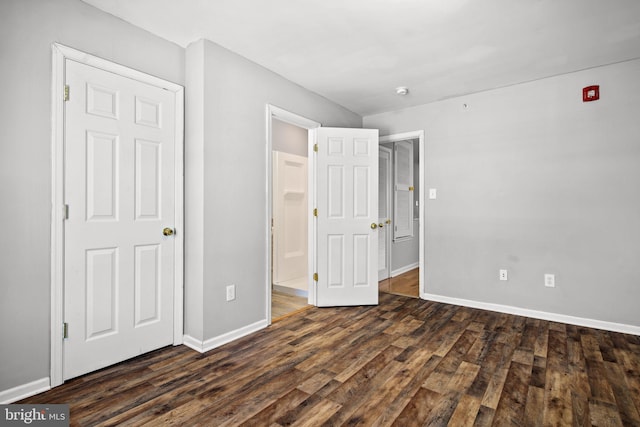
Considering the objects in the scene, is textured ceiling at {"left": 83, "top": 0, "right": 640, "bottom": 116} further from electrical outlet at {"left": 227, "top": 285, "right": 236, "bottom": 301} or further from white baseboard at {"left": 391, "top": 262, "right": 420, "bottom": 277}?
white baseboard at {"left": 391, "top": 262, "right": 420, "bottom": 277}

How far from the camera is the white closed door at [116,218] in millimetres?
2047

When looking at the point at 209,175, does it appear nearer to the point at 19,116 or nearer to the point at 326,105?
the point at 19,116

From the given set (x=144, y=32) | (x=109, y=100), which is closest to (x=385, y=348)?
(x=109, y=100)

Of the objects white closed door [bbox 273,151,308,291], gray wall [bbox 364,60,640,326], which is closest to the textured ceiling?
gray wall [bbox 364,60,640,326]

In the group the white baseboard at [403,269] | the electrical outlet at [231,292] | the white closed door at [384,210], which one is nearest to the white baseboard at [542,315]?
the white closed door at [384,210]

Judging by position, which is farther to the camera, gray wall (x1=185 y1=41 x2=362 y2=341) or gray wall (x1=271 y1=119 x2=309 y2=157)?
gray wall (x1=271 y1=119 x2=309 y2=157)

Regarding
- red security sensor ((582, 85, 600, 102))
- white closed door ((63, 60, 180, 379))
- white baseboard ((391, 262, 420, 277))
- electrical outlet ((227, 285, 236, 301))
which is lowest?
white baseboard ((391, 262, 420, 277))

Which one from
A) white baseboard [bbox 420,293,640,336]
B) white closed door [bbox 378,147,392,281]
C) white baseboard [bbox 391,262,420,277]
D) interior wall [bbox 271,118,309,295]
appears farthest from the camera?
white baseboard [bbox 391,262,420,277]

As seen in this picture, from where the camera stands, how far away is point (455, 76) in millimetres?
3180

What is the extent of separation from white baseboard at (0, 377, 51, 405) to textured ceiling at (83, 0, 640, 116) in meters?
2.40

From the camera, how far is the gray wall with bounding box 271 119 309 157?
4570mm

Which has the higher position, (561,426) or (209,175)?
(209,175)

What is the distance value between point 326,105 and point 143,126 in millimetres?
2118

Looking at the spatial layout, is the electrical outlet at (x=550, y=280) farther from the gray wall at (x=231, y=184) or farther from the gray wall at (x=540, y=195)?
the gray wall at (x=231, y=184)
